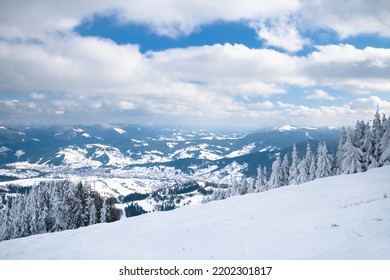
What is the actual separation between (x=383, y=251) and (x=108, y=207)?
186ft

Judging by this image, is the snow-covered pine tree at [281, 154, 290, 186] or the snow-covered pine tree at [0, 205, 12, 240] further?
the snow-covered pine tree at [0, 205, 12, 240]

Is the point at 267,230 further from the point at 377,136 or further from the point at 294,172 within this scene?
the point at 294,172

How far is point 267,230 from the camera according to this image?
15.5 metres

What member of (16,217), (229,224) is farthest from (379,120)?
(16,217)

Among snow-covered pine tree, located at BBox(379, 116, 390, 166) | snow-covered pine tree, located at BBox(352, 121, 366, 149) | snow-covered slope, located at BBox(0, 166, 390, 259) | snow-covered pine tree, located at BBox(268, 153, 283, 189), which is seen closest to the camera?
snow-covered slope, located at BBox(0, 166, 390, 259)

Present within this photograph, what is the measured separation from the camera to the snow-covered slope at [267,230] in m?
11.4

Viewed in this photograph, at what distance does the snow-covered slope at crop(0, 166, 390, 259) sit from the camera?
11.4m

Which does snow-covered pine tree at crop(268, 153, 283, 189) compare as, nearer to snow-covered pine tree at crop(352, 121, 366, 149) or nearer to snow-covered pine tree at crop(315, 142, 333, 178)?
snow-covered pine tree at crop(315, 142, 333, 178)

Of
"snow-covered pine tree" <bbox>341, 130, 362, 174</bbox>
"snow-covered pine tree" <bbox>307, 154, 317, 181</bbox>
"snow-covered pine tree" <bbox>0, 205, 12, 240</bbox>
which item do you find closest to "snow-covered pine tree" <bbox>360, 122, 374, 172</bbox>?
"snow-covered pine tree" <bbox>341, 130, 362, 174</bbox>

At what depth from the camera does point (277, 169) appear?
6631cm

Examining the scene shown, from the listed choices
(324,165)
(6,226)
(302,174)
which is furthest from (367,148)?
(6,226)

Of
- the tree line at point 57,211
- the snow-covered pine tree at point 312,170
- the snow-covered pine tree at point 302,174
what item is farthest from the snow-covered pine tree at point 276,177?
the tree line at point 57,211

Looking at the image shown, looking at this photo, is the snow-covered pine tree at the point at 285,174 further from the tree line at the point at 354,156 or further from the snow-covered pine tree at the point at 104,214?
the snow-covered pine tree at the point at 104,214

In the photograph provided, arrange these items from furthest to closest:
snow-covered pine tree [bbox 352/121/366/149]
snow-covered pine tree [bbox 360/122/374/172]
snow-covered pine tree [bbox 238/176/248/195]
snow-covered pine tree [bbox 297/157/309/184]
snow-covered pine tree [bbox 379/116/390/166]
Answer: snow-covered pine tree [bbox 238/176/248/195]
snow-covered pine tree [bbox 297/157/309/184]
snow-covered pine tree [bbox 352/121/366/149]
snow-covered pine tree [bbox 360/122/374/172]
snow-covered pine tree [bbox 379/116/390/166]
